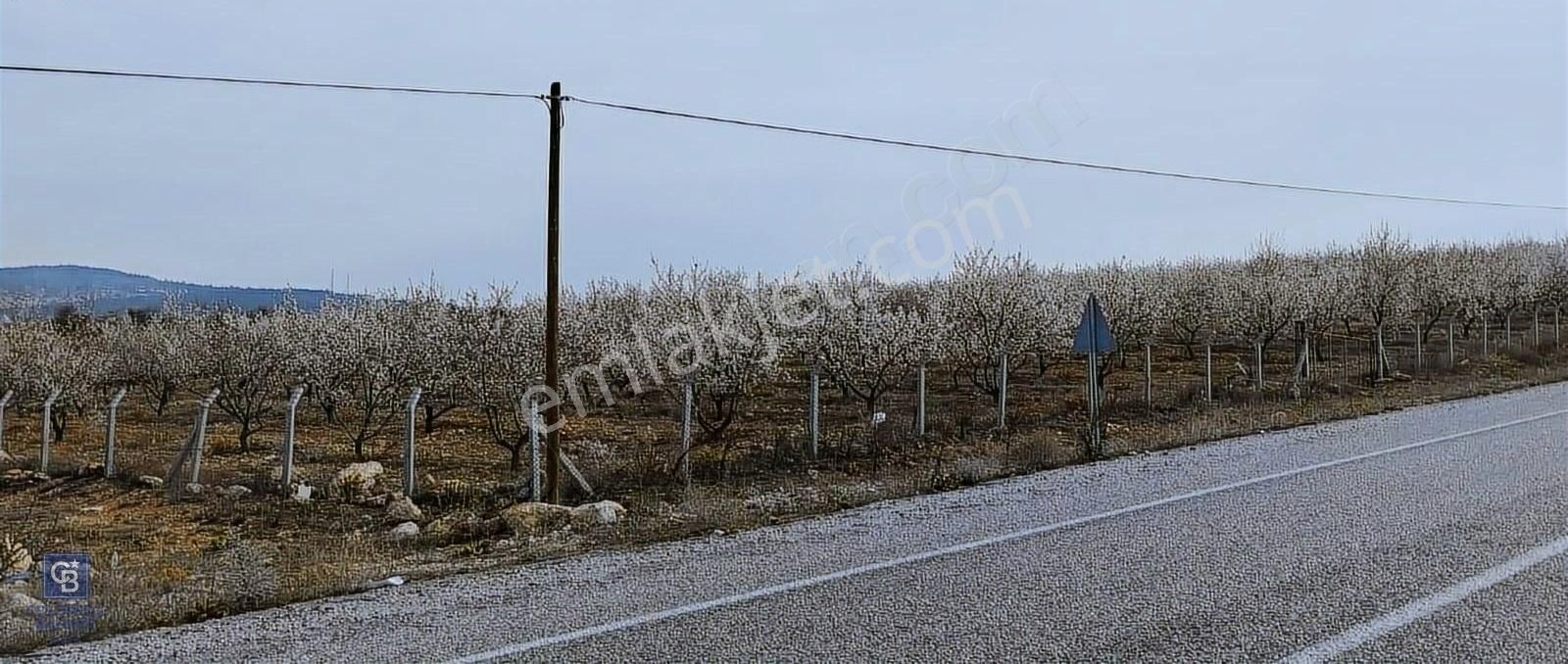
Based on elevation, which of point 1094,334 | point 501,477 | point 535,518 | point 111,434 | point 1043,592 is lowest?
point 501,477

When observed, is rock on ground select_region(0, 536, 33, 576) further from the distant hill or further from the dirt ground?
the distant hill

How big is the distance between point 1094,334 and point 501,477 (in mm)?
8655

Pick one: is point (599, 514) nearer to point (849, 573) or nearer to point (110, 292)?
point (849, 573)

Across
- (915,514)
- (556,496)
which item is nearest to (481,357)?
(556,496)

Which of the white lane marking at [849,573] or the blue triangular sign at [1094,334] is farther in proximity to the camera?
the blue triangular sign at [1094,334]

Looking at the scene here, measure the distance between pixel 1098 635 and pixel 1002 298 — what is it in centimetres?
1814

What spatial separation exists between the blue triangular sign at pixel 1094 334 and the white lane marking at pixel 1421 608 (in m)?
6.59

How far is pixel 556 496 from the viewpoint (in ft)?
39.5

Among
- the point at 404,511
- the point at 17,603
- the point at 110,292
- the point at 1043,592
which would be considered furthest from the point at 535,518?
the point at 110,292

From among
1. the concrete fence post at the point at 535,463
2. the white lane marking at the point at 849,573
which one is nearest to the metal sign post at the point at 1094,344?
the white lane marking at the point at 849,573

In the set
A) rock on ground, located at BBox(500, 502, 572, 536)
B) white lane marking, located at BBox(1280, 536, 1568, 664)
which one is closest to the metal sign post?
rock on ground, located at BBox(500, 502, 572, 536)

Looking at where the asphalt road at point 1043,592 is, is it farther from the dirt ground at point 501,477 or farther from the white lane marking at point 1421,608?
the dirt ground at point 501,477

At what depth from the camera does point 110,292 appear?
1726 inches

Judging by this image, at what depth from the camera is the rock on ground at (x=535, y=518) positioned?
9812 millimetres
